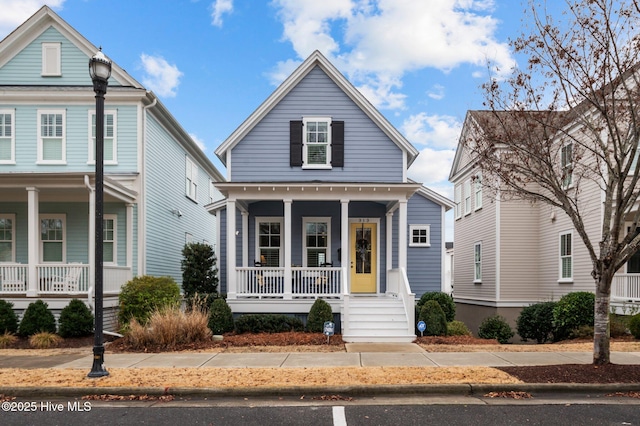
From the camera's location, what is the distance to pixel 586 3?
A: 7.95 meters

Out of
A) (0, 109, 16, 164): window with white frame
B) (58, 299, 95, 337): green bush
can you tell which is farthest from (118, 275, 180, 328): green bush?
(0, 109, 16, 164): window with white frame

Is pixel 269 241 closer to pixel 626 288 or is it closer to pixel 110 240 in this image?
pixel 110 240

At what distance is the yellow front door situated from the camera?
15.6 metres

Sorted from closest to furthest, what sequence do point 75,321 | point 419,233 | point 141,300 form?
point 75,321 → point 141,300 → point 419,233

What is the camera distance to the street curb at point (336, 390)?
22.0ft

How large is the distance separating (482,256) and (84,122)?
16.1 metres

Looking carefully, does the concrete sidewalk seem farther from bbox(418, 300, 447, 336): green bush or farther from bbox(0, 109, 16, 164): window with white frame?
bbox(0, 109, 16, 164): window with white frame

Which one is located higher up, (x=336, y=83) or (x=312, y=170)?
(x=336, y=83)

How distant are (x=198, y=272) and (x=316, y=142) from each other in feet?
18.1

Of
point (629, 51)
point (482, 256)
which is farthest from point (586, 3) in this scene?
point (482, 256)

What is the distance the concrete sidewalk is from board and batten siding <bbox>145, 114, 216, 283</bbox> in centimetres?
657

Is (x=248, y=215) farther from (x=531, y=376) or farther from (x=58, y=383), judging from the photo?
(x=531, y=376)

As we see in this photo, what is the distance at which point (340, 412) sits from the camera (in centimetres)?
596

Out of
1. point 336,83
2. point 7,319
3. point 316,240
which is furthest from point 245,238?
point 7,319
